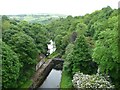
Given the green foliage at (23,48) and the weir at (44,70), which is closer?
the green foliage at (23,48)

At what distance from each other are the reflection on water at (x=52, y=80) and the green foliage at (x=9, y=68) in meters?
9.97

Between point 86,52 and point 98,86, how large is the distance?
6269 millimetres

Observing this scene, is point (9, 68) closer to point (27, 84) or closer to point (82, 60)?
point (27, 84)

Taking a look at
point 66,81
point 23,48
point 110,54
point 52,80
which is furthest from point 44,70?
point 110,54

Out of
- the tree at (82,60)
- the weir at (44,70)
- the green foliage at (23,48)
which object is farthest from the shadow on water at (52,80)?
the tree at (82,60)

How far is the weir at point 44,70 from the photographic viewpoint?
32791 millimetres

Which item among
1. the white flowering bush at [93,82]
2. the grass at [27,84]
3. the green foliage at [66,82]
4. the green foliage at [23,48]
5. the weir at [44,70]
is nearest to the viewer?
the white flowering bush at [93,82]

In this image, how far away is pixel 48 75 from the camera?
4062cm

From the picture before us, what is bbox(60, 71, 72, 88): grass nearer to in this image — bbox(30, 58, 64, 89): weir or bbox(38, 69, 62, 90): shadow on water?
bbox(38, 69, 62, 90): shadow on water

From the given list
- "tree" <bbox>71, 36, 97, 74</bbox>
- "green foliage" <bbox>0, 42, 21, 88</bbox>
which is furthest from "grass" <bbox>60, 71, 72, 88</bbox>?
"green foliage" <bbox>0, 42, 21, 88</bbox>

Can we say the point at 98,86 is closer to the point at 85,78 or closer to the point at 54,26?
the point at 85,78

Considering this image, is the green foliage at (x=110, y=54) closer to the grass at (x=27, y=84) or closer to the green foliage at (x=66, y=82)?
the green foliage at (x=66, y=82)

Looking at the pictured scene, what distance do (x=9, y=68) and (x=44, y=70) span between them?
14.3m

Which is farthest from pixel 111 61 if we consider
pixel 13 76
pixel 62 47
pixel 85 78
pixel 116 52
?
pixel 62 47
